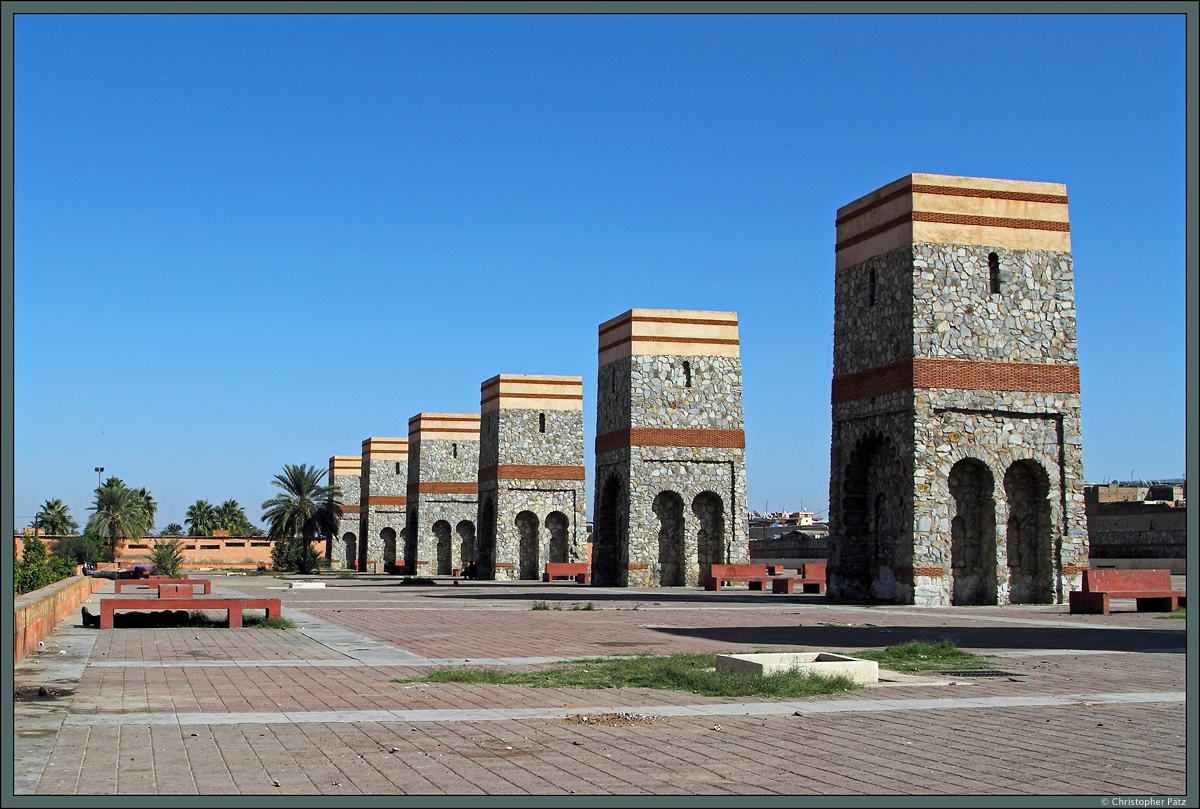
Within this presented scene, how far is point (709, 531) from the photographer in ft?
137

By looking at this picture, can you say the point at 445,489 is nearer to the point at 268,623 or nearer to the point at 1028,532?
the point at 1028,532

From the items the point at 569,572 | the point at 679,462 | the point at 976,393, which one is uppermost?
the point at 976,393

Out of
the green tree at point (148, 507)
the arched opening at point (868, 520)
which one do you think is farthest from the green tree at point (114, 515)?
the arched opening at point (868, 520)

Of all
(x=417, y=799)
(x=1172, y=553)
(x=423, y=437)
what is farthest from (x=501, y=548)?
(x=417, y=799)

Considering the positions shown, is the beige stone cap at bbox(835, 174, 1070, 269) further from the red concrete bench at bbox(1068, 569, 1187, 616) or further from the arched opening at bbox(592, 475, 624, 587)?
the arched opening at bbox(592, 475, 624, 587)

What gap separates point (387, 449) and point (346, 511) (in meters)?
10.1

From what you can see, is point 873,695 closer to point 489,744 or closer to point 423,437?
point 489,744

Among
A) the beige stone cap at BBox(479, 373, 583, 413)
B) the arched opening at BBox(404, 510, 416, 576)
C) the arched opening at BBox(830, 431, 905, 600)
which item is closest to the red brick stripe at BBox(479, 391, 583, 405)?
the beige stone cap at BBox(479, 373, 583, 413)

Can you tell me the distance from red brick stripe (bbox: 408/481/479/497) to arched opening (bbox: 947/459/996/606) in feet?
125

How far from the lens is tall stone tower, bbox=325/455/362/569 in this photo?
82.4 metres

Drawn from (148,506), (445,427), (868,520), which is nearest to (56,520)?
(148,506)

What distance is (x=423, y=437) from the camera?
64312 millimetres

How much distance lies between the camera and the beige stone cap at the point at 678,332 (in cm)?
4188

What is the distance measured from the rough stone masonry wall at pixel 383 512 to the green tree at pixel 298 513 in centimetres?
220
